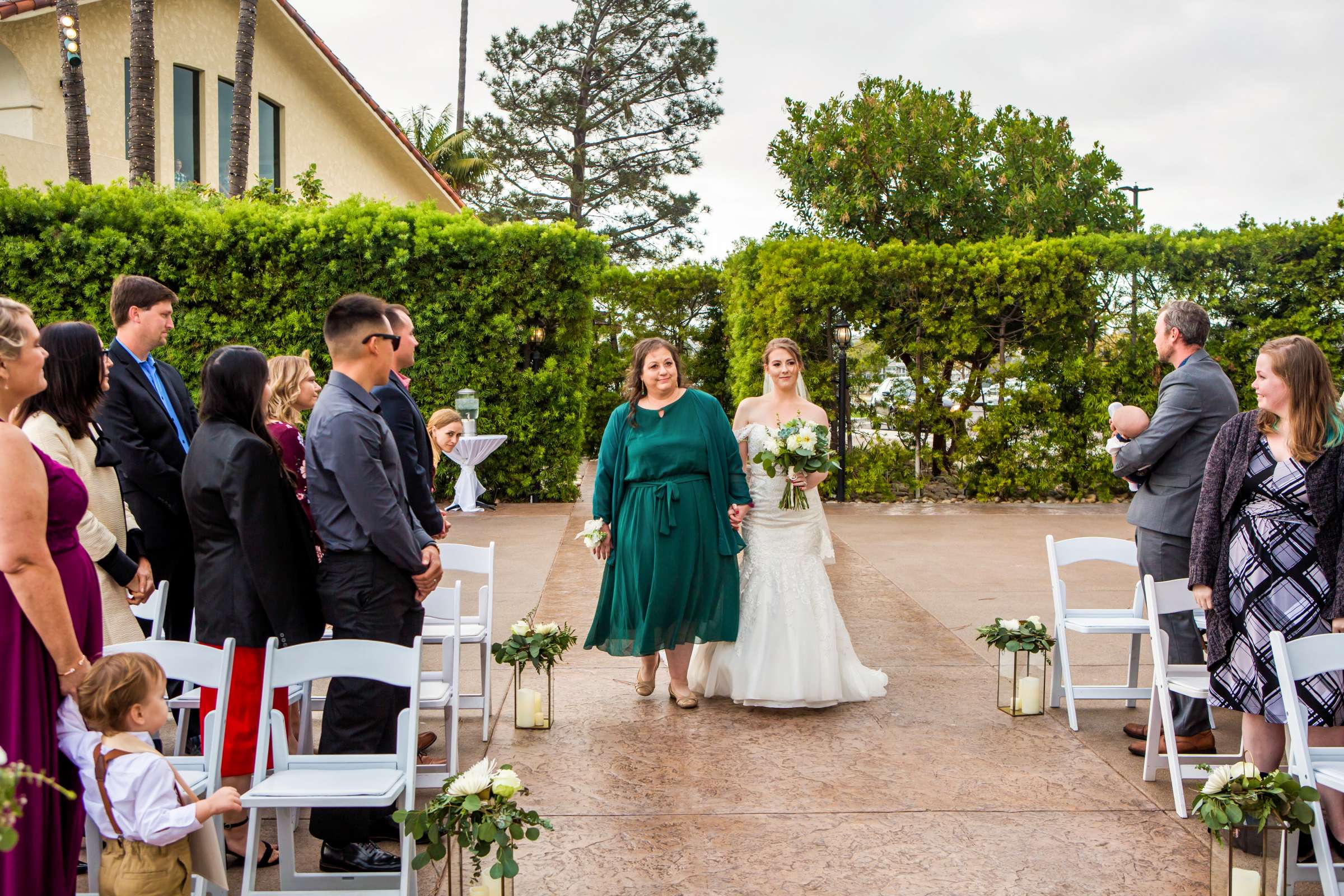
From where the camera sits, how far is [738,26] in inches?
1148

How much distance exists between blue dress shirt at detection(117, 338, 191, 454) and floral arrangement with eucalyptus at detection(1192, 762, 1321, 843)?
4.33 metres

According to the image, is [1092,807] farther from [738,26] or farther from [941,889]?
[738,26]

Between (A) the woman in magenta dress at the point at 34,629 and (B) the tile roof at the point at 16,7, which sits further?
(B) the tile roof at the point at 16,7

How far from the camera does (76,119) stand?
513 inches

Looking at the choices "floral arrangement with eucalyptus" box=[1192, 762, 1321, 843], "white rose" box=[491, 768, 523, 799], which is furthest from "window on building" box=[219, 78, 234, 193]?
"floral arrangement with eucalyptus" box=[1192, 762, 1321, 843]

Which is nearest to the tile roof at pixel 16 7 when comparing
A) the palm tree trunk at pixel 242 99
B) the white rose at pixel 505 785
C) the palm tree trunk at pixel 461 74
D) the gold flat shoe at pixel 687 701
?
the palm tree trunk at pixel 242 99

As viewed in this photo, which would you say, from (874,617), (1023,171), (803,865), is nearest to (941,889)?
(803,865)

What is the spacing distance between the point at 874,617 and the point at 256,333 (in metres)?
8.84

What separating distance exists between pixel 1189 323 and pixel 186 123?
56.5 feet

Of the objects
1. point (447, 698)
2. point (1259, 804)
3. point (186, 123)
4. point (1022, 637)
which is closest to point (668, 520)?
point (447, 698)

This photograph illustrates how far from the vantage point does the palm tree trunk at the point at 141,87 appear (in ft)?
44.2

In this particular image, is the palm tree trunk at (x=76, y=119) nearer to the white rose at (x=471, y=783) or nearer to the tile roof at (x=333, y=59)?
the tile roof at (x=333, y=59)

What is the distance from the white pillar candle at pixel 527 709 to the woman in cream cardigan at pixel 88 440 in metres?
1.82

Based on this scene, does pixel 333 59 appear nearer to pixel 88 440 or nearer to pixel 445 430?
pixel 445 430
